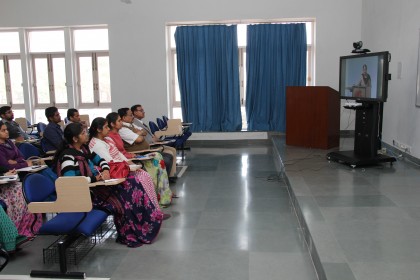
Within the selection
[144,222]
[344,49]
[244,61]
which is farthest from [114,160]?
[344,49]

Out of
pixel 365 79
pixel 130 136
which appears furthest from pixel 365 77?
pixel 130 136

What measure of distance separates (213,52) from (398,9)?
153 inches

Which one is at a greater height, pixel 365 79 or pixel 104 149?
pixel 365 79

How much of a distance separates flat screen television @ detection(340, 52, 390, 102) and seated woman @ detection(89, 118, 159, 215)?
313cm

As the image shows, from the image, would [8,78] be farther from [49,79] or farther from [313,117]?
[313,117]

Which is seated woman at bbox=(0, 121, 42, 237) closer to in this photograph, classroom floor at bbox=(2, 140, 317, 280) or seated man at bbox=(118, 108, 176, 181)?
classroom floor at bbox=(2, 140, 317, 280)

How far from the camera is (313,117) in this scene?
670cm

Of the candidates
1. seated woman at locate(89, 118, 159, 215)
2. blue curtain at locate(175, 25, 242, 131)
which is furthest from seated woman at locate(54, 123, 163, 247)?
blue curtain at locate(175, 25, 242, 131)

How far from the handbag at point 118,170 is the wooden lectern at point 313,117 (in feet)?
13.1

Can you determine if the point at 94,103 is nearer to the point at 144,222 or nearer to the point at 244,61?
the point at 244,61

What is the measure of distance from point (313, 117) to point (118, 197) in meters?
4.21

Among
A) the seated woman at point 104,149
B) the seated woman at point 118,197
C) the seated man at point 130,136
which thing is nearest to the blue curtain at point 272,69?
the seated man at point 130,136

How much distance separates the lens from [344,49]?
27.3 ft

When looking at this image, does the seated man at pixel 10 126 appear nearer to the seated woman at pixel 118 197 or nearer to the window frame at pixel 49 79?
the seated woman at pixel 118 197
